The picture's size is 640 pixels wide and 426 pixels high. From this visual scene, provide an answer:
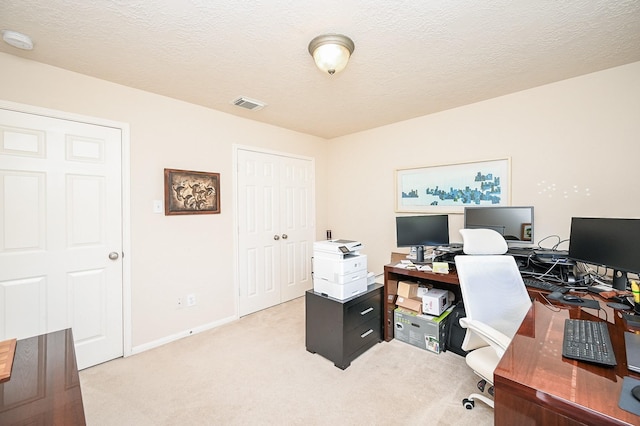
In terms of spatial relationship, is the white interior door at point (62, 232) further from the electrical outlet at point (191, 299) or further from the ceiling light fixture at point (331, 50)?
the ceiling light fixture at point (331, 50)

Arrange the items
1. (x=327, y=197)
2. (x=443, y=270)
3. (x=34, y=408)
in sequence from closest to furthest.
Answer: (x=34, y=408) < (x=443, y=270) < (x=327, y=197)

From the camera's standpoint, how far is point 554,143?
8.11ft

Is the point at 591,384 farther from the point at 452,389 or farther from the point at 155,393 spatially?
the point at 155,393

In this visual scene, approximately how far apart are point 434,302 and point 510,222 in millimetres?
998

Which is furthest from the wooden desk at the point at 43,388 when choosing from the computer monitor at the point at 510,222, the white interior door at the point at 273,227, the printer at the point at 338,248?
the computer monitor at the point at 510,222

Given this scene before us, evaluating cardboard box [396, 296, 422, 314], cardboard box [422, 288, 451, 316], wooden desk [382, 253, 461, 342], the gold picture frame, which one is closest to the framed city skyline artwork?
wooden desk [382, 253, 461, 342]

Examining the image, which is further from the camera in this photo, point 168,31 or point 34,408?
point 168,31

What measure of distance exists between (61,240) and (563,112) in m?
4.39

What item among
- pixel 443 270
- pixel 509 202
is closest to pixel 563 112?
pixel 509 202

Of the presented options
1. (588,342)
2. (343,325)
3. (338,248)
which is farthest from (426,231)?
(588,342)

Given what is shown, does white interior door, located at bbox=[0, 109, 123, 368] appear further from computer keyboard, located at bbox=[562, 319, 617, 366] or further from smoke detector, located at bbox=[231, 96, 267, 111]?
computer keyboard, located at bbox=[562, 319, 617, 366]

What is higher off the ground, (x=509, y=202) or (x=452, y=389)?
(x=509, y=202)

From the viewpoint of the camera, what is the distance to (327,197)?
448cm

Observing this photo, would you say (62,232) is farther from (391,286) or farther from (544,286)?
(544,286)
